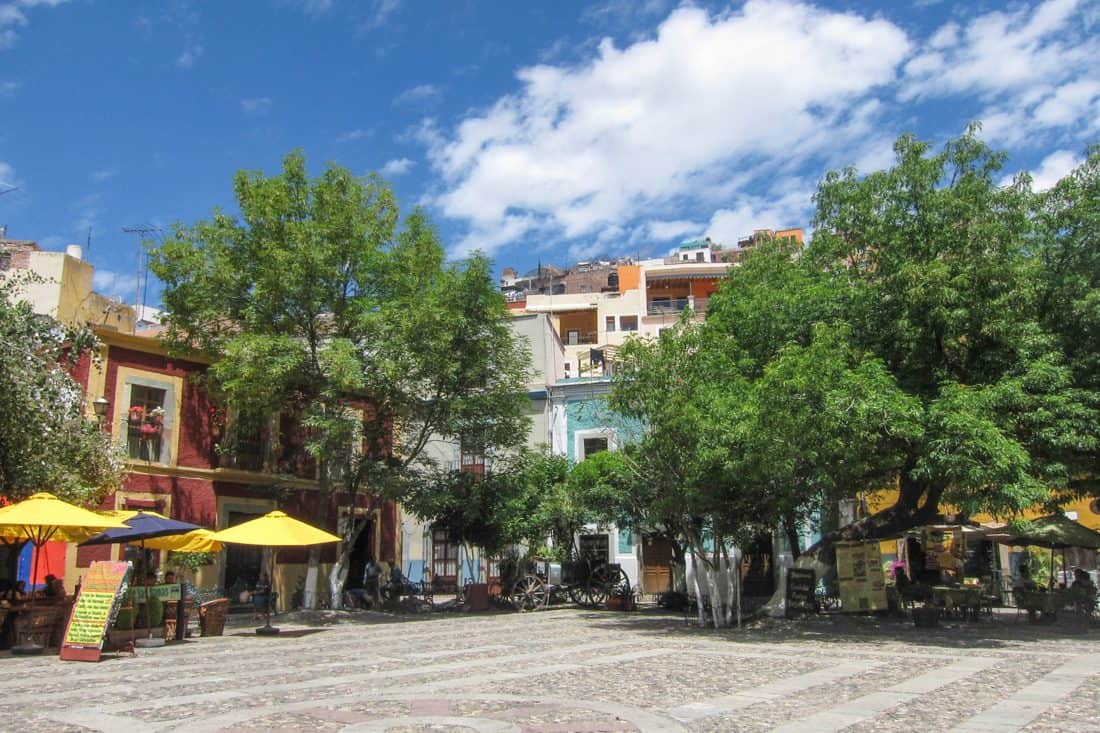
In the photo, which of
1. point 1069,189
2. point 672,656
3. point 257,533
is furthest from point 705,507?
point 1069,189

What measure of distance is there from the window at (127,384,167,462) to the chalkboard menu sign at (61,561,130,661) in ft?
27.3

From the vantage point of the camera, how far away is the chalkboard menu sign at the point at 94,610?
41.0 feet

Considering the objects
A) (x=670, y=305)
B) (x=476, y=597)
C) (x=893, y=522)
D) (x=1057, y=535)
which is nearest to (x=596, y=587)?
(x=476, y=597)

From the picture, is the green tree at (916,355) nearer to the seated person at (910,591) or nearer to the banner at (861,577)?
the banner at (861,577)

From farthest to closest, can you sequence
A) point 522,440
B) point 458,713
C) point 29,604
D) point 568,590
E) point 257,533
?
point 568,590, point 522,440, point 257,533, point 29,604, point 458,713

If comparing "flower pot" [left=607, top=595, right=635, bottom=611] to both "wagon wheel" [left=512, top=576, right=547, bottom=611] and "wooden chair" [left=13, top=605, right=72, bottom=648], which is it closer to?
"wagon wheel" [left=512, top=576, right=547, bottom=611]

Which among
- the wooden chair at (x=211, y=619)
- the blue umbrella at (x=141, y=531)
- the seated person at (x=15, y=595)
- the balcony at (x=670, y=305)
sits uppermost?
the balcony at (x=670, y=305)

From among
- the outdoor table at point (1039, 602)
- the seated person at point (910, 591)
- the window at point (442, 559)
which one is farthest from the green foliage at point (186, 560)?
the outdoor table at point (1039, 602)

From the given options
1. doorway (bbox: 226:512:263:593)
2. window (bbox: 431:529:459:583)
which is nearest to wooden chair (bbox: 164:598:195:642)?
doorway (bbox: 226:512:263:593)

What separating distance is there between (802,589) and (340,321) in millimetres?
12406

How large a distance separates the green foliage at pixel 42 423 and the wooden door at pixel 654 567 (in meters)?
17.0

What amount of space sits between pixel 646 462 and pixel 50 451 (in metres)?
11.0

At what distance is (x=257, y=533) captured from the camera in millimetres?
16328

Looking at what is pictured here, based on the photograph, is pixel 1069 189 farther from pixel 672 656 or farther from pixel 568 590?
pixel 568 590
